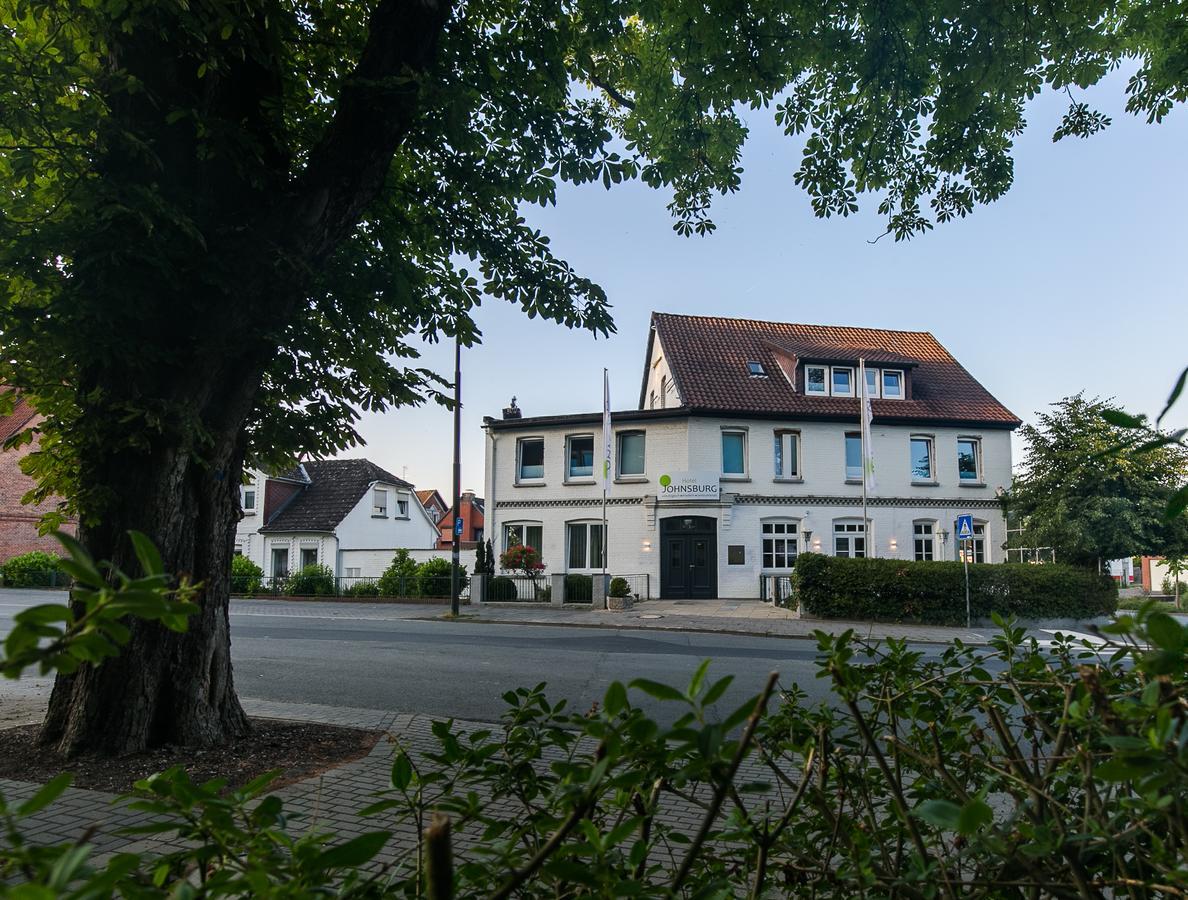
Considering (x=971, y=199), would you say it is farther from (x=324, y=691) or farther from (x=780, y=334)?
(x=780, y=334)

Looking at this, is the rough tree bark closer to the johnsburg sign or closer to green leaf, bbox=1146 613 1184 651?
green leaf, bbox=1146 613 1184 651

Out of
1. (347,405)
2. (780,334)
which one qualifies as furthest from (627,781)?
(780,334)

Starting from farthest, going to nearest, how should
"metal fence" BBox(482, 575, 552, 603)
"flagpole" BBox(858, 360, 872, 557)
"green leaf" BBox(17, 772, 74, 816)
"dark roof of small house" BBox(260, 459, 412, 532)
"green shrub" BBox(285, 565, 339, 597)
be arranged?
"dark roof of small house" BBox(260, 459, 412, 532), "green shrub" BBox(285, 565, 339, 597), "metal fence" BBox(482, 575, 552, 603), "flagpole" BBox(858, 360, 872, 557), "green leaf" BBox(17, 772, 74, 816)

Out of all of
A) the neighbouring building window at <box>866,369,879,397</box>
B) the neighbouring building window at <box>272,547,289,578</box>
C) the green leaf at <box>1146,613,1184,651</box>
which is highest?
the neighbouring building window at <box>866,369,879,397</box>

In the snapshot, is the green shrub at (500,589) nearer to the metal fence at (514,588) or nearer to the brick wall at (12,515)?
the metal fence at (514,588)

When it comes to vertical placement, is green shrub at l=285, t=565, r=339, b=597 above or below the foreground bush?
below

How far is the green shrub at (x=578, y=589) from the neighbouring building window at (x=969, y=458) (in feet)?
47.7

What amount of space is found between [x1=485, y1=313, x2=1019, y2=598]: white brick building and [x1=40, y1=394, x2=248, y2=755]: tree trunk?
22.6 meters

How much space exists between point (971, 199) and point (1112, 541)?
19.2 meters

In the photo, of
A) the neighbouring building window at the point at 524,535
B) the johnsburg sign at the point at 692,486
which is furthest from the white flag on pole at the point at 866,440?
the neighbouring building window at the point at 524,535

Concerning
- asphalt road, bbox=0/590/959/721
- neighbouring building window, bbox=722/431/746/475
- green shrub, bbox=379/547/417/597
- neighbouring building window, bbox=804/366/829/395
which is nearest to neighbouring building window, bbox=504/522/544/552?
green shrub, bbox=379/547/417/597

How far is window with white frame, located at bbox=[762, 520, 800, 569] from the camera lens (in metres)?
28.5

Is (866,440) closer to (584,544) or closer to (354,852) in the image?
(584,544)

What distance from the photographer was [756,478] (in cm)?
2862
